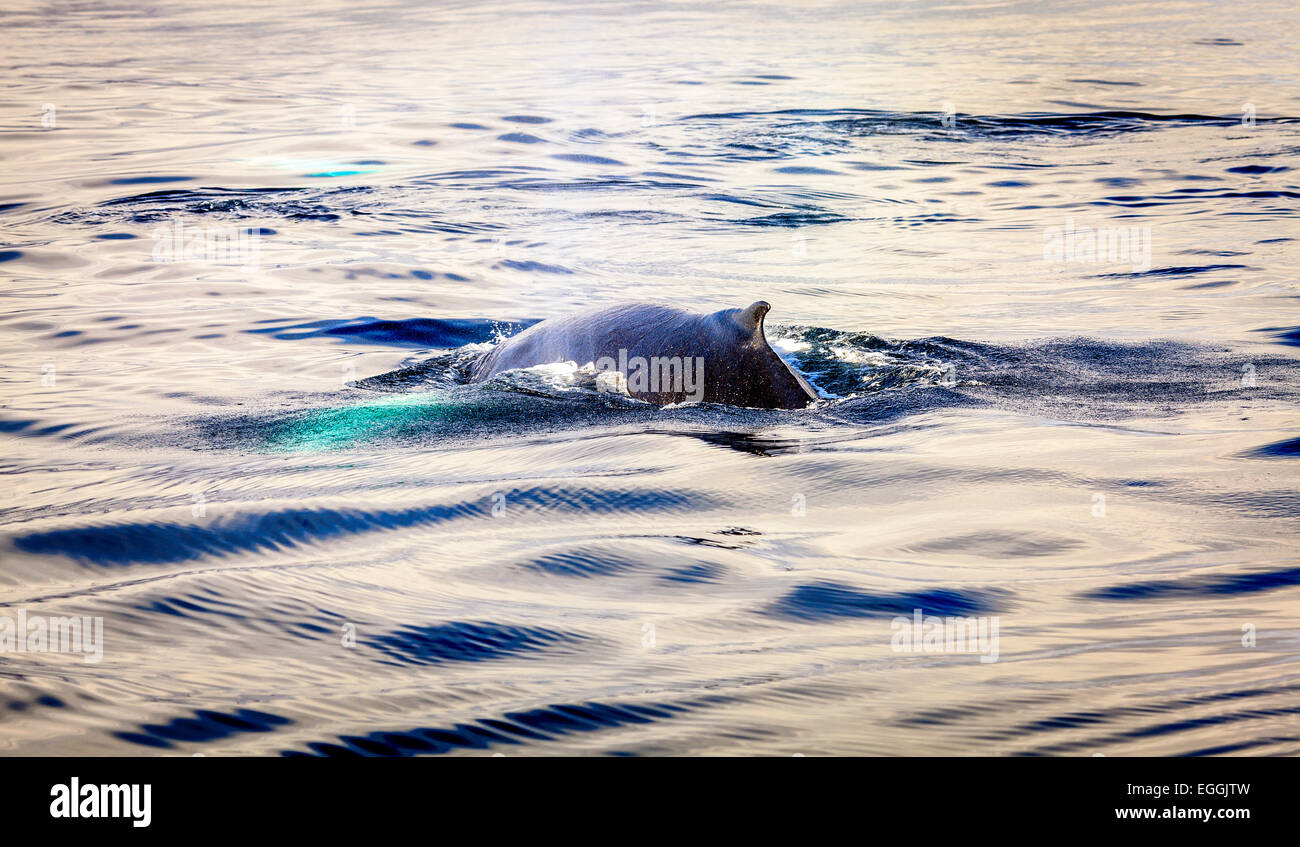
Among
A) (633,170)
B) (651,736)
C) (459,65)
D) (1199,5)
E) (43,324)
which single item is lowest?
(651,736)

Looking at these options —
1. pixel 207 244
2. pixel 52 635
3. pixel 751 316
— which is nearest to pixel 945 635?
pixel 52 635

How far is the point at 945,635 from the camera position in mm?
3213

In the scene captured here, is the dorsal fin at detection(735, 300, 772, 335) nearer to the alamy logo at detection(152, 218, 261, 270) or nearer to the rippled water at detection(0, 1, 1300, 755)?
the rippled water at detection(0, 1, 1300, 755)

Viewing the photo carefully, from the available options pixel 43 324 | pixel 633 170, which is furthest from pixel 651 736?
pixel 633 170

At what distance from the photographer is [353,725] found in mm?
2670

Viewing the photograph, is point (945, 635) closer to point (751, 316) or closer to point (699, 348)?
point (751, 316)

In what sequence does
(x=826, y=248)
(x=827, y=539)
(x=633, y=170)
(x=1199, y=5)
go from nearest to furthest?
(x=827, y=539) < (x=826, y=248) < (x=633, y=170) < (x=1199, y=5)

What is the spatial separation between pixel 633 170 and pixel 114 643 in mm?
13546

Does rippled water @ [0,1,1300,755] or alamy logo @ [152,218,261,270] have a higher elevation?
alamy logo @ [152,218,261,270]

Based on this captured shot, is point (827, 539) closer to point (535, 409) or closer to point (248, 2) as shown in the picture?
point (535, 409)
